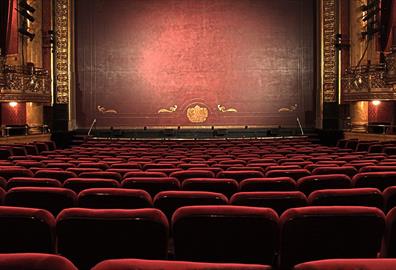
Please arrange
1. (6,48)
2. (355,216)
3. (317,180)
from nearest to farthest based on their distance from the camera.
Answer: (355,216)
(317,180)
(6,48)

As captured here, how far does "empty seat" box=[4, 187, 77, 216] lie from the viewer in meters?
2.66

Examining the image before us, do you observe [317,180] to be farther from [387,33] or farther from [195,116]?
[195,116]

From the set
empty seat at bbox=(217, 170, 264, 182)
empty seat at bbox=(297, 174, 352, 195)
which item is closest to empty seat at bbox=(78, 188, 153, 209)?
empty seat at bbox=(297, 174, 352, 195)

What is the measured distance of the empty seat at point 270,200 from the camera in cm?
249

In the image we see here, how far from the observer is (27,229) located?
1.84m

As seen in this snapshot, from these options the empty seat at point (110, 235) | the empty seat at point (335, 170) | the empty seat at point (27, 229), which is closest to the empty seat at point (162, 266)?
the empty seat at point (110, 235)

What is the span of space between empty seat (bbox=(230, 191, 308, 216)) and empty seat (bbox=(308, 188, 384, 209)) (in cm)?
7

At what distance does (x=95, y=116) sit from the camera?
16.4m

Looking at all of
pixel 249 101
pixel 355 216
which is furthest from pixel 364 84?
pixel 355 216

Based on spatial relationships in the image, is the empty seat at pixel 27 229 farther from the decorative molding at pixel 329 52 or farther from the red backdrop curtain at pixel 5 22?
the decorative molding at pixel 329 52

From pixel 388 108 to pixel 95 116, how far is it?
990cm

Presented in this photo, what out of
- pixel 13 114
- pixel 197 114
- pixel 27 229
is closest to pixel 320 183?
pixel 27 229

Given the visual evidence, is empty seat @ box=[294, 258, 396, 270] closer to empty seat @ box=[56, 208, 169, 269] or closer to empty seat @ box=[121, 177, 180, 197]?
empty seat @ box=[56, 208, 169, 269]

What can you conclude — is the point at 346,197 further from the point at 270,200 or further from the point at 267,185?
the point at 267,185
